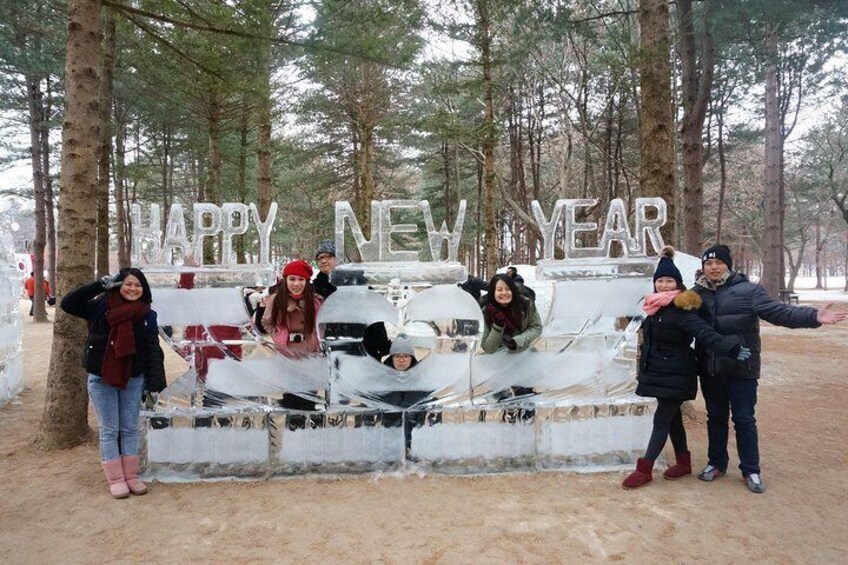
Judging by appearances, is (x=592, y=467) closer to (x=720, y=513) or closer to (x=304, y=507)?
(x=720, y=513)

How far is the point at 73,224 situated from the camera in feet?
15.2

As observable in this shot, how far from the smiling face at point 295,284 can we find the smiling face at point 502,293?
153cm

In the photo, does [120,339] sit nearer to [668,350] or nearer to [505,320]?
[505,320]

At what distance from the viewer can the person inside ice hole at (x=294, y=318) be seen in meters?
4.14

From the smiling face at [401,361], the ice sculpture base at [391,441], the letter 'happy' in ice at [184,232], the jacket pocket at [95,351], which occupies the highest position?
the letter 'happy' in ice at [184,232]

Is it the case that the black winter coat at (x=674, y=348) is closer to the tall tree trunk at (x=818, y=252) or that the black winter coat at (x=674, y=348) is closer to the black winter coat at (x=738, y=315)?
the black winter coat at (x=738, y=315)

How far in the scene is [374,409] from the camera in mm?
4141

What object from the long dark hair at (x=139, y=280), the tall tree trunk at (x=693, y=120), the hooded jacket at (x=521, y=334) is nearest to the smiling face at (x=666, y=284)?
the hooded jacket at (x=521, y=334)

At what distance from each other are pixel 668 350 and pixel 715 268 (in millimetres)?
715

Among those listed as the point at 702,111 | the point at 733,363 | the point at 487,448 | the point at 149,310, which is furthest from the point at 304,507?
the point at 702,111

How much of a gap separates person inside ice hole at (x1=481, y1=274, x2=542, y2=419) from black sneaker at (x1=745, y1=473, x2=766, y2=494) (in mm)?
1559

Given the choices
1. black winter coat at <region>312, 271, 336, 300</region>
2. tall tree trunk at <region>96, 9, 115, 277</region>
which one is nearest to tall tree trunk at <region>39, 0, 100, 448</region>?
black winter coat at <region>312, 271, 336, 300</region>

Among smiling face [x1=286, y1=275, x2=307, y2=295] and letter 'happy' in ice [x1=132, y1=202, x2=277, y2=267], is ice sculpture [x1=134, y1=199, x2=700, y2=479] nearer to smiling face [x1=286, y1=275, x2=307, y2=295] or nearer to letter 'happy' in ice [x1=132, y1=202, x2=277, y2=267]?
letter 'happy' in ice [x1=132, y1=202, x2=277, y2=267]

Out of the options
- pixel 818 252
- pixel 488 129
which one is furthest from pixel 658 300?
pixel 818 252
